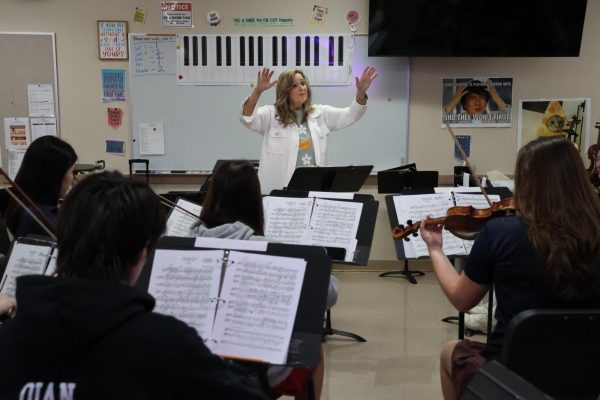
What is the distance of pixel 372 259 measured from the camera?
5.01m

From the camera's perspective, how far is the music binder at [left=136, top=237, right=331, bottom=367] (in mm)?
→ 1528

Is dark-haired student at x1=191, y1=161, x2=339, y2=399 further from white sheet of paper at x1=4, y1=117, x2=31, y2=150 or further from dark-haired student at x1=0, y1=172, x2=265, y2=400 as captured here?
Result: white sheet of paper at x1=4, y1=117, x2=31, y2=150

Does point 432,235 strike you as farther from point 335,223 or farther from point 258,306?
point 258,306

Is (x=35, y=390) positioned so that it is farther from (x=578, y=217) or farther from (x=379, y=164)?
(x=379, y=164)

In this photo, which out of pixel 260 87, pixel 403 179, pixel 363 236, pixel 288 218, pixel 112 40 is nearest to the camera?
pixel 363 236

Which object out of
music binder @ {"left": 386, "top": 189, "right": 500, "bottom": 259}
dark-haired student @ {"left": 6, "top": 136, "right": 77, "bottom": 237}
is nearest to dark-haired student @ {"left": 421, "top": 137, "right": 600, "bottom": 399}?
music binder @ {"left": 386, "top": 189, "right": 500, "bottom": 259}

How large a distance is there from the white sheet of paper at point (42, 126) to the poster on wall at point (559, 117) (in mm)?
3654

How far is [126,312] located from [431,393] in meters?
2.14

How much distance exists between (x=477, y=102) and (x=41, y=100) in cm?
338

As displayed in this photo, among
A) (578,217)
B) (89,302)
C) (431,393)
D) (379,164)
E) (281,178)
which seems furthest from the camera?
(379,164)

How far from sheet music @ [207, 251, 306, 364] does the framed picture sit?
340 cm

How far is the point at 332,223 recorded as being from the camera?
262 cm

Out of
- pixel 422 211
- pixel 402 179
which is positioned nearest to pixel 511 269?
pixel 422 211

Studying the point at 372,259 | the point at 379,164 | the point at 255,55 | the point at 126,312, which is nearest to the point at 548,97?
the point at 379,164
